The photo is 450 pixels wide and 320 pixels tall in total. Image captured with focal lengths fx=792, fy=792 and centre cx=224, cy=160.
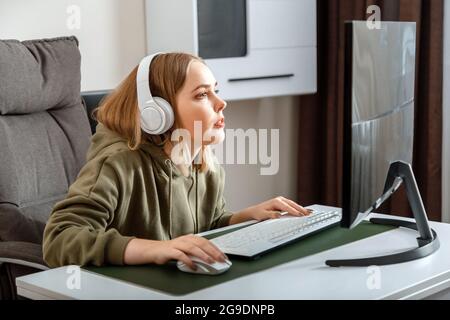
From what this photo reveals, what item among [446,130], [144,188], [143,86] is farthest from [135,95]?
[446,130]

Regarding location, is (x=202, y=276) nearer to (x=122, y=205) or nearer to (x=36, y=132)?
(x=122, y=205)

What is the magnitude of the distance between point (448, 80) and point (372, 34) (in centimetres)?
163

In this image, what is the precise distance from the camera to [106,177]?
5.22 ft

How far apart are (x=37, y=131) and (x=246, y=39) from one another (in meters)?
1.08

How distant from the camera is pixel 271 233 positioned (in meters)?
1.67

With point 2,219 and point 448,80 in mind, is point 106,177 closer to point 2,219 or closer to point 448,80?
point 2,219

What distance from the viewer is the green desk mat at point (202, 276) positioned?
1.36m

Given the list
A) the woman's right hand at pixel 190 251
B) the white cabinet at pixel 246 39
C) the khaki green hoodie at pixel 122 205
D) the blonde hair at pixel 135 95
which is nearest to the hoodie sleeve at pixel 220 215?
the khaki green hoodie at pixel 122 205

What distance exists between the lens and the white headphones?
164 centimetres

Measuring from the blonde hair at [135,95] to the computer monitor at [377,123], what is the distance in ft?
1.44

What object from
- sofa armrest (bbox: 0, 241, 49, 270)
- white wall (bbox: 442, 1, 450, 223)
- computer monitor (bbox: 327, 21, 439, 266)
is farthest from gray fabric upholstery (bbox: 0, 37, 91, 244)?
white wall (bbox: 442, 1, 450, 223)

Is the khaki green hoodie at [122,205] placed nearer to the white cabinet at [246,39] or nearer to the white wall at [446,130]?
the white cabinet at [246,39]

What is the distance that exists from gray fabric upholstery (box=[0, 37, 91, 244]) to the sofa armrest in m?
0.15

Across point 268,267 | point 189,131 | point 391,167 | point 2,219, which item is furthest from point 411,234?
point 2,219
